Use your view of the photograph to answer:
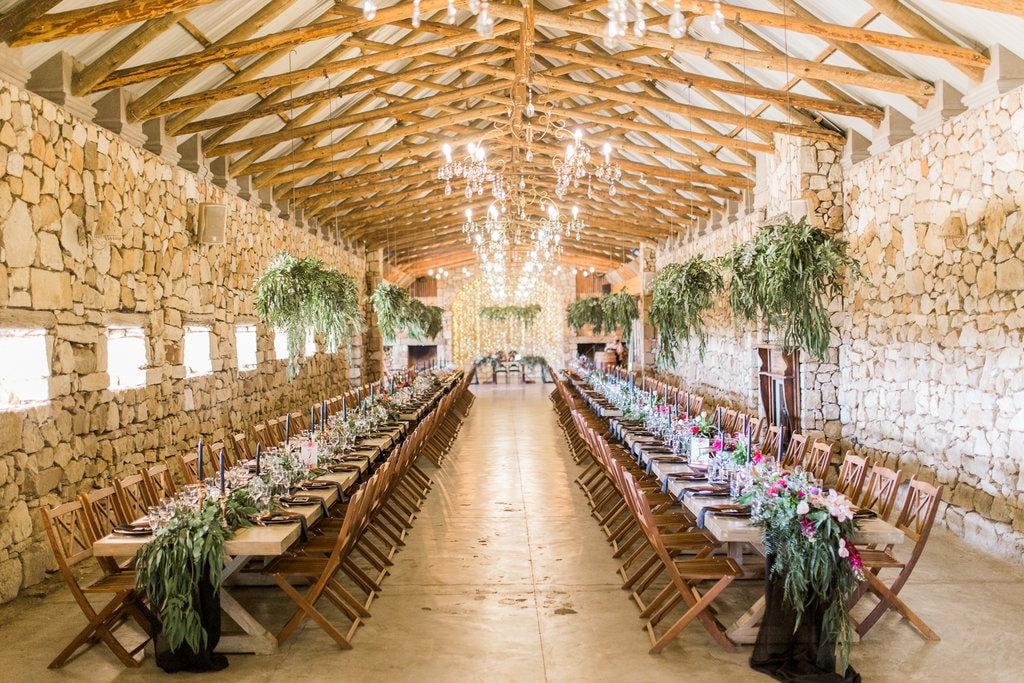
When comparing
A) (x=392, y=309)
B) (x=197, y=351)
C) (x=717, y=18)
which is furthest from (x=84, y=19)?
(x=392, y=309)

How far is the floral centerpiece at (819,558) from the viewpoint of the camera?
3652mm

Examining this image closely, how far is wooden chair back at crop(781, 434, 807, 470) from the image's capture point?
6.23 meters

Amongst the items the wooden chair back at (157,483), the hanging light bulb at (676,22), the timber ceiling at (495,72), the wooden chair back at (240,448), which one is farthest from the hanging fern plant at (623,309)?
the hanging light bulb at (676,22)

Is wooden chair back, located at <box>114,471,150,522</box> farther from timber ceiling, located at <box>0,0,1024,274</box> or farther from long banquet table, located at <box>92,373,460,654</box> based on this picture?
timber ceiling, located at <box>0,0,1024,274</box>

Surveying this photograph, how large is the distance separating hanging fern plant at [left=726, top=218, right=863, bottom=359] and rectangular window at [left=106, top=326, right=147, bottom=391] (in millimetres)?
5147

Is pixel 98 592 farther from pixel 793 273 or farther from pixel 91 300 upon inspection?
pixel 793 273

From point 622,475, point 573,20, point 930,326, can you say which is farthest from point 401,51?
point 930,326

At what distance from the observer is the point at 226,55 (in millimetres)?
6141

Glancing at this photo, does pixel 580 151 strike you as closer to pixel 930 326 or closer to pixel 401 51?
pixel 401 51

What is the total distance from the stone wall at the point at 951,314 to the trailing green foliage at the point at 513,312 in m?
16.3

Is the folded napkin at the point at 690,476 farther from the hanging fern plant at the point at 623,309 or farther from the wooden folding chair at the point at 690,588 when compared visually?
the hanging fern plant at the point at 623,309

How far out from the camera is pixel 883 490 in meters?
4.83

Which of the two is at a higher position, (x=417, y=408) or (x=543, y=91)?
(x=543, y=91)

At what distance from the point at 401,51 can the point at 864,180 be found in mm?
4889
